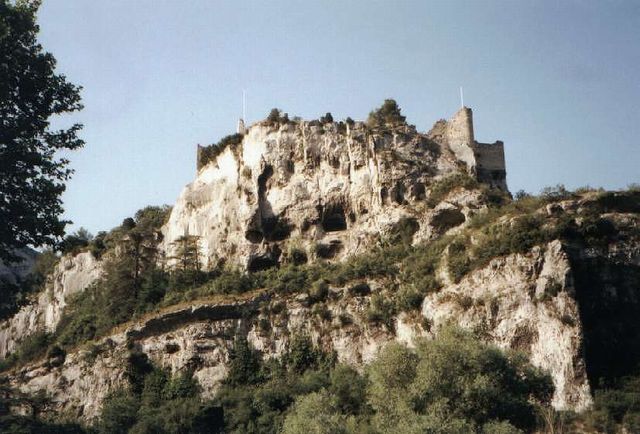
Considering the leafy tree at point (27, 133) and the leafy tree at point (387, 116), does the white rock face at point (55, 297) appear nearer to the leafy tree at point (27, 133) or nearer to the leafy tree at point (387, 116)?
the leafy tree at point (387, 116)

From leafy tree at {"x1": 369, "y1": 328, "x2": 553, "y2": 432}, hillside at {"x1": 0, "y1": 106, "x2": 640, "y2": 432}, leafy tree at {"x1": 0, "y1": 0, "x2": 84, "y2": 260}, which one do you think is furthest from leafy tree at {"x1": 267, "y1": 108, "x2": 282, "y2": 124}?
leafy tree at {"x1": 0, "y1": 0, "x2": 84, "y2": 260}

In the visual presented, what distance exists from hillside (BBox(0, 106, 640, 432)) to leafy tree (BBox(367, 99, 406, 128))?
0.41 m

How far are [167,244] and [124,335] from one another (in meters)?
12.8

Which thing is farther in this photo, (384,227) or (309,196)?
(309,196)

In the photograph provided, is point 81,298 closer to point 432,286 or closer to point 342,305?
point 342,305

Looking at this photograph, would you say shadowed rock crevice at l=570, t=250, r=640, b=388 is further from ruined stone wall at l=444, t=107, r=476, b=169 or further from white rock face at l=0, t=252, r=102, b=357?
white rock face at l=0, t=252, r=102, b=357

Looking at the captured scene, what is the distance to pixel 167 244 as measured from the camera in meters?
67.4

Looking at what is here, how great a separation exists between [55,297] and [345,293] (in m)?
32.8

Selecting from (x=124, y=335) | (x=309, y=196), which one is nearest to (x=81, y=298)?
(x=124, y=335)

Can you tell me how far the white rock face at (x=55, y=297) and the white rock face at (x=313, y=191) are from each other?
38.1 ft

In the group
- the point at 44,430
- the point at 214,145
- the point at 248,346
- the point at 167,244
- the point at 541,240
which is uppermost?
the point at 214,145

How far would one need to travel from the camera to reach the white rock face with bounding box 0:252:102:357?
7281 centimetres

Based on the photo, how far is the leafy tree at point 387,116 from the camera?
209ft

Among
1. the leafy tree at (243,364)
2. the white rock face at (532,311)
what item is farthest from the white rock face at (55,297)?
the white rock face at (532,311)
